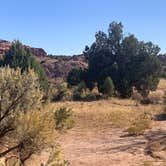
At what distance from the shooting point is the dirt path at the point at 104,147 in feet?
62.2

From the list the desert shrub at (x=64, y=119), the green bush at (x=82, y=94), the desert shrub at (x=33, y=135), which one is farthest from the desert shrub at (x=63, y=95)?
the desert shrub at (x=33, y=135)

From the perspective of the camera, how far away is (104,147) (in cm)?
2238

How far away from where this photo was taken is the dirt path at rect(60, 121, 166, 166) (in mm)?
18962

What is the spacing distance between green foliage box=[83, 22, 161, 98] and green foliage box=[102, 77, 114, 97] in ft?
6.72

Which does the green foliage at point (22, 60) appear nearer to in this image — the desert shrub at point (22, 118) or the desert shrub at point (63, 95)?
the desert shrub at point (63, 95)

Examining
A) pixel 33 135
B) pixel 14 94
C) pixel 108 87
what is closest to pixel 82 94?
pixel 108 87

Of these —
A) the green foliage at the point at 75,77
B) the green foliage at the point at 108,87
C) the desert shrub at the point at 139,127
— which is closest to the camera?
the desert shrub at the point at 139,127

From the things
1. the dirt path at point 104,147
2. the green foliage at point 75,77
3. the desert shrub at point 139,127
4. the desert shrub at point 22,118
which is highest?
the green foliage at point 75,77

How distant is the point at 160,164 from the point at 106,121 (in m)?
13.6

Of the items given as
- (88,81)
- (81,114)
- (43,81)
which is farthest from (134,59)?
(81,114)

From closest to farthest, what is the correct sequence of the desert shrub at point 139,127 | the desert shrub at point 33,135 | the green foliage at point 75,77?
the desert shrub at point 33,135, the desert shrub at point 139,127, the green foliage at point 75,77

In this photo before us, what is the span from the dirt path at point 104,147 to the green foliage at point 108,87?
1765 cm

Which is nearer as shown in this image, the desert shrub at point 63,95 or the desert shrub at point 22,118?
the desert shrub at point 22,118

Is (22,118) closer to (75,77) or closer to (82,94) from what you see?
(82,94)
